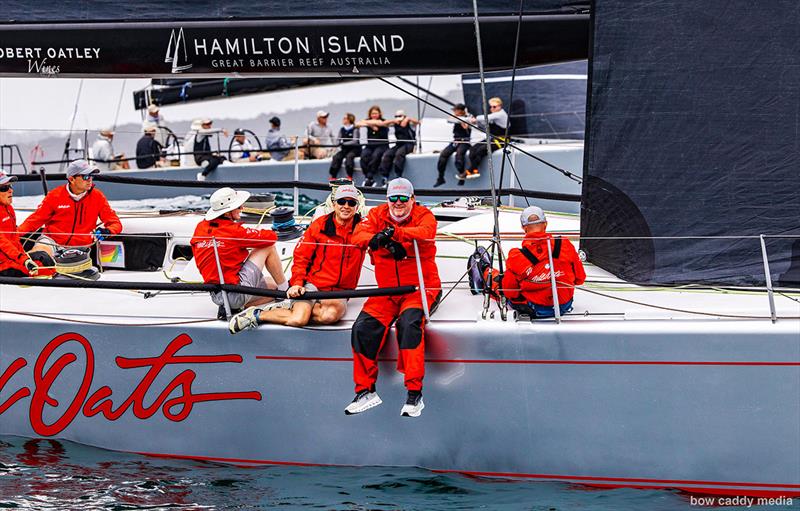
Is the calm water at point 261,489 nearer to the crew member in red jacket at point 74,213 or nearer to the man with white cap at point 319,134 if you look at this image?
the crew member in red jacket at point 74,213

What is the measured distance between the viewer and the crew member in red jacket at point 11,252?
22.5 feet

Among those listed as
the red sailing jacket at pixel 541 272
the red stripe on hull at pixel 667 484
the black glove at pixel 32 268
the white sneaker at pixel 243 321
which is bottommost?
the red stripe on hull at pixel 667 484

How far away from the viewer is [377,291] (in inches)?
235

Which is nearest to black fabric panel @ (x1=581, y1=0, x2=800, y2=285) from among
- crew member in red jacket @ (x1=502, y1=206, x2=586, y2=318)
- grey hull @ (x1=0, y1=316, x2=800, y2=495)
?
crew member in red jacket @ (x1=502, y1=206, x2=586, y2=318)

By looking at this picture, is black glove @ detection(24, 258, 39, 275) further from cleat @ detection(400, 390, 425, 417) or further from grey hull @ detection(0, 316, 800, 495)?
cleat @ detection(400, 390, 425, 417)

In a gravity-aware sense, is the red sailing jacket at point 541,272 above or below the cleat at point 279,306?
above

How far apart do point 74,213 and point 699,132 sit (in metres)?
3.94

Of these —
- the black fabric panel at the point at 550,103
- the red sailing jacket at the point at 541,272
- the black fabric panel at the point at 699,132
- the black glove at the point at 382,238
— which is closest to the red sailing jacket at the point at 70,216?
the black glove at the point at 382,238

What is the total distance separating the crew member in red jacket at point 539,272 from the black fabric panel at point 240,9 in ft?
4.41

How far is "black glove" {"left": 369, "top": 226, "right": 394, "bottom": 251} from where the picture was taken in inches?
230

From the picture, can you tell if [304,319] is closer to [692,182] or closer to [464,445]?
[464,445]

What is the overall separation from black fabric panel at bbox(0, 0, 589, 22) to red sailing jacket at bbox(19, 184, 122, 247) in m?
1.14

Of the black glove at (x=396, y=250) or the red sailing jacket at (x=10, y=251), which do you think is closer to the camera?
the black glove at (x=396, y=250)

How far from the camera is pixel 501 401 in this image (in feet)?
19.5
